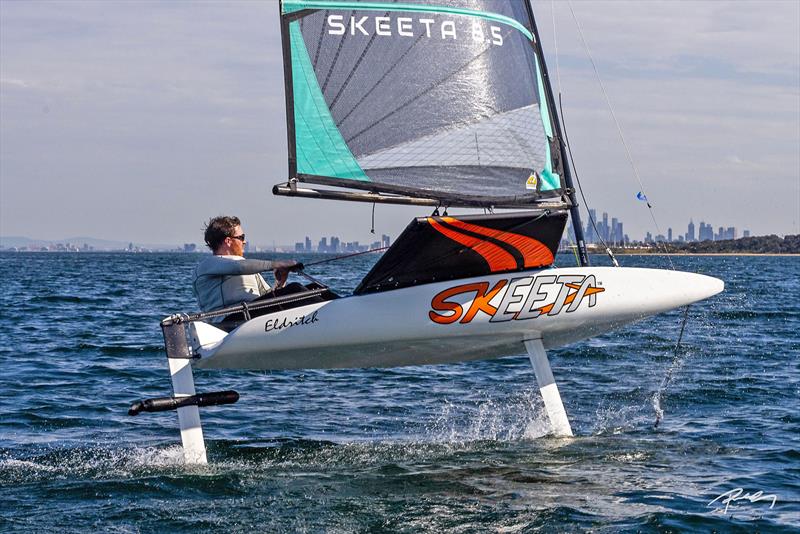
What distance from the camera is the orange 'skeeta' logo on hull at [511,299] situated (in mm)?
7531

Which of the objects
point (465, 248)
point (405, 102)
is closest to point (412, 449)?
point (465, 248)

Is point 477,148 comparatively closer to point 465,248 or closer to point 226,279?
point 465,248

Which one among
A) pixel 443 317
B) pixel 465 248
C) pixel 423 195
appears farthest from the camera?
pixel 423 195

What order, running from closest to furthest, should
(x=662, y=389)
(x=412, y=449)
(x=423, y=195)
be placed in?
(x=423, y=195) < (x=412, y=449) < (x=662, y=389)

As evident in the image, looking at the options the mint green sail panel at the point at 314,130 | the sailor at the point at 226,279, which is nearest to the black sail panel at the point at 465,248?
the sailor at the point at 226,279

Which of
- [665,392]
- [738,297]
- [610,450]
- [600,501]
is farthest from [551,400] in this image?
[738,297]

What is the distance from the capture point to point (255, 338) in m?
7.48

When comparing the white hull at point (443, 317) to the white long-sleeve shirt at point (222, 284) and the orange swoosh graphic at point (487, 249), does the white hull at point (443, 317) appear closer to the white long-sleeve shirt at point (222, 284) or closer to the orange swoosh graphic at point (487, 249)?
the orange swoosh graphic at point (487, 249)

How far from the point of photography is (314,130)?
25.2 feet

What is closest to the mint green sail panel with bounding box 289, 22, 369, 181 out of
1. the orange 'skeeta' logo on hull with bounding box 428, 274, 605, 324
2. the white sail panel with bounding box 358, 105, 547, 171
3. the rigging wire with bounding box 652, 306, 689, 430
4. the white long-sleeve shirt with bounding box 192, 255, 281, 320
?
the white sail panel with bounding box 358, 105, 547, 171

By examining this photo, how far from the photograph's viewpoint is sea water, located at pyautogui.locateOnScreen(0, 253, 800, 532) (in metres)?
6.10

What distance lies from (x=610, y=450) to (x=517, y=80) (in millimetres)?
2783

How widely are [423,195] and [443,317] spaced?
0.87 meters

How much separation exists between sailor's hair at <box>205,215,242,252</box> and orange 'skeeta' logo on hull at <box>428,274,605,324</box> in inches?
60.4
